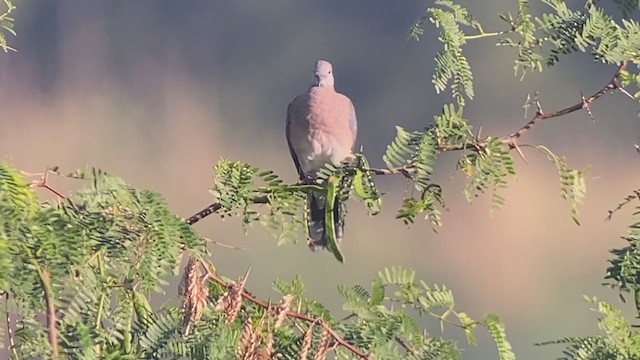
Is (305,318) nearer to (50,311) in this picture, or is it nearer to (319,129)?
(50,311)

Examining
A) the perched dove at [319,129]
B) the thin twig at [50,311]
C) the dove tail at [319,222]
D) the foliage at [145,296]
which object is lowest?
the thin twig at [50,311]

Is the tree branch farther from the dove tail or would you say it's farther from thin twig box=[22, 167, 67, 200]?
the dove tail

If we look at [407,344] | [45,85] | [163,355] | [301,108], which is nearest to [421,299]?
[407,344]

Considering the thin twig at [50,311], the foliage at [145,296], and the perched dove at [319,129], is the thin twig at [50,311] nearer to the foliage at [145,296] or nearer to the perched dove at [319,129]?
the foliage at [145,296]

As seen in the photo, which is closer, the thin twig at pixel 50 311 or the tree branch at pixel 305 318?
the thin twig at pixel 50 311

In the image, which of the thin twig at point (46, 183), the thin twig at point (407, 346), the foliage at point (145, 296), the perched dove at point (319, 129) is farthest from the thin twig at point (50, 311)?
the perched dove at point (319, 129)

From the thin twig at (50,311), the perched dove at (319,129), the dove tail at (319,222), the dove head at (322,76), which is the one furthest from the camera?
the dove head at (322,76)

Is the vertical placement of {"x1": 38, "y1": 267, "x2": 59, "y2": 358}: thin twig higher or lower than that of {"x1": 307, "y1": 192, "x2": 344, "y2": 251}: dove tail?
lower

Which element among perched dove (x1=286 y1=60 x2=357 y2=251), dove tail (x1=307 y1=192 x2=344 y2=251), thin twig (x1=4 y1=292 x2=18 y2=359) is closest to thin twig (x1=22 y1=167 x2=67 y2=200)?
thin twig (x1=4 y1=292 x2=18 y2=359)

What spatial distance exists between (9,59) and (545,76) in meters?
3.83

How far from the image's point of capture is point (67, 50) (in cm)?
953

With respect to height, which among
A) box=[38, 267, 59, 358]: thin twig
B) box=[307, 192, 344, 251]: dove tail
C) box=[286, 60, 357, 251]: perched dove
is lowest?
box=[38, 267, 59, 358]: thin twig

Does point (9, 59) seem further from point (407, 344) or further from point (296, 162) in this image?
point (407, 344)

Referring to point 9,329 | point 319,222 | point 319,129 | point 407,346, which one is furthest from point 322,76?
point 9,329
